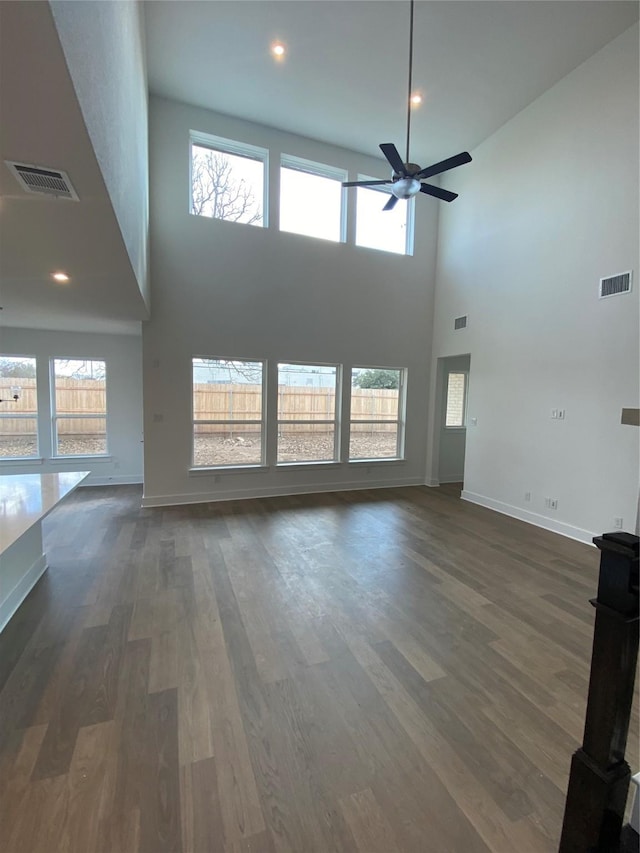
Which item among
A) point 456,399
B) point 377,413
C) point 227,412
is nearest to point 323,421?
point 377,413

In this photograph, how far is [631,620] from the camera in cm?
101

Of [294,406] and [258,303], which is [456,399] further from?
[258,303]

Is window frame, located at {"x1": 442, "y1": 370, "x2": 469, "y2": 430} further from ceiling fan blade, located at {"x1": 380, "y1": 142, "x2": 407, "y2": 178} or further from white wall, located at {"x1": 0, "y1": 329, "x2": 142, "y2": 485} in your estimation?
white wall, located at {"x1": 0, "y1": 329, "x2": 142, "y2": 485}

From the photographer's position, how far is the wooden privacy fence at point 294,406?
18.2 feet

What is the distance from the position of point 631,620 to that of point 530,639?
5.72 feet

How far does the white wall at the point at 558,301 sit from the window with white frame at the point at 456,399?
45.1 inches

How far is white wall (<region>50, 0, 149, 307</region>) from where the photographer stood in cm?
121

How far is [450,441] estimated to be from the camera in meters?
7.11

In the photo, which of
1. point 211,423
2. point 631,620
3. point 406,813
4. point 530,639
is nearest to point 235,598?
point 406,813

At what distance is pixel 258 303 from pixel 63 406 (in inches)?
147

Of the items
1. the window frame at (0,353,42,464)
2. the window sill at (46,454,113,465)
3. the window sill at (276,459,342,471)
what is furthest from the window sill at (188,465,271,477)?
the window frame at (0,353,42,464)

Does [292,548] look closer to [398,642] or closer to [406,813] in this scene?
[398,642]

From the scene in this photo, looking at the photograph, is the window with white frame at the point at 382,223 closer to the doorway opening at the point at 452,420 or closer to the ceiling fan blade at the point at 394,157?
the doorway opening at the point at 452,420

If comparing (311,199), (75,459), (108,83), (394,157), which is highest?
(311,199)
